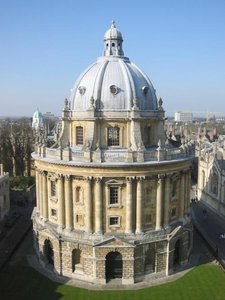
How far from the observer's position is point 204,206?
2532 inches

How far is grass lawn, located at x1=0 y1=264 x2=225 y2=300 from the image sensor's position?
33969 mm

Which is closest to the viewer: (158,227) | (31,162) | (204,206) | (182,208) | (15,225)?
(158,227)

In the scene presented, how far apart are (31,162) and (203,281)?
181ft

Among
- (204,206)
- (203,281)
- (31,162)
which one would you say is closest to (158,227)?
(203,281)

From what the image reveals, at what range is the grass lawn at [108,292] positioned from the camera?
3397 centimetres

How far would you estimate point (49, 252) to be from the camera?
134ft

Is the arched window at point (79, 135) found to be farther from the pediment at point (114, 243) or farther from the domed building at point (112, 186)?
the pediment at point (114, 243)

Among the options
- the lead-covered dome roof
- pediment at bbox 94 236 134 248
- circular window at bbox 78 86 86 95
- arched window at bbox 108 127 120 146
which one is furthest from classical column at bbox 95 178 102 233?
circular window at bbox 78 86 86 95

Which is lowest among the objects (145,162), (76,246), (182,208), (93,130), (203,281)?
(203,281)

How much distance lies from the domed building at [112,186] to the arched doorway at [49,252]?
0.38ft

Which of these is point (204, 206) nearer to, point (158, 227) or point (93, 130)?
point (158, 227)

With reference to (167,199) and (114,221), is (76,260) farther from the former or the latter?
(167,199)

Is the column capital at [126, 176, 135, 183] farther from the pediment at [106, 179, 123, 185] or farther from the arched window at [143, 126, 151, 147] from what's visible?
the arched window at [143, 126, 151, 147]

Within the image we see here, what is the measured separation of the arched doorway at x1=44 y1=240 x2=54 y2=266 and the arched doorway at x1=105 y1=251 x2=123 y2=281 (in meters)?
7.30
